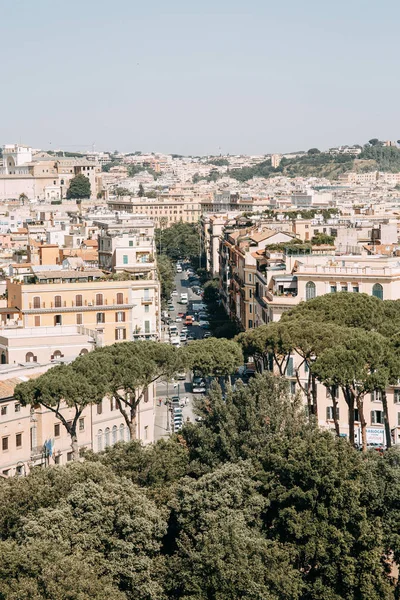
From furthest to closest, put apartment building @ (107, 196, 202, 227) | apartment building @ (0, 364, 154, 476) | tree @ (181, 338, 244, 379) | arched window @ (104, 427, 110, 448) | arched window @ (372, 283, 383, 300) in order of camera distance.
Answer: apartment building @ (107, 196, 202, 227) < arched window @ (372, 283, 383, 300) < tree @ (181, 338, 244, 379) < arched window @ (104, 427, 110, 448) < apartment building @ (0, 364, 154, 476)

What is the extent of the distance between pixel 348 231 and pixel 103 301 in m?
18.7

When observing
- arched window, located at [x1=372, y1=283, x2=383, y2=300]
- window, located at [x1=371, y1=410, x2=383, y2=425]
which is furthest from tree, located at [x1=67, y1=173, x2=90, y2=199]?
window, located at [x1=371, y1=410, x2=383, y2=425]

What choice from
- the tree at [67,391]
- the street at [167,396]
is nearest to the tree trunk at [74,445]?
the tree at [67,391]

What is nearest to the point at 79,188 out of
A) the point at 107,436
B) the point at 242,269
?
the point at 242,269

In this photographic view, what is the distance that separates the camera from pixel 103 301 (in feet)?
151

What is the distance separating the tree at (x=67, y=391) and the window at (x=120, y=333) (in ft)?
50.0

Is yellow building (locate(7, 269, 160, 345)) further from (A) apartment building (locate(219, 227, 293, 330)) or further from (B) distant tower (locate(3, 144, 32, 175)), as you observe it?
(B) distant tower (locate(3, 144, 32, 175))

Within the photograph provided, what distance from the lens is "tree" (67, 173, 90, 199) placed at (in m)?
164

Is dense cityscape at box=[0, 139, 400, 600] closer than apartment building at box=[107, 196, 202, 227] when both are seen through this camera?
Yes

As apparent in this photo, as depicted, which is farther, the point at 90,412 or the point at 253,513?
the point at 90,412

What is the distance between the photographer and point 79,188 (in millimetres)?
163750

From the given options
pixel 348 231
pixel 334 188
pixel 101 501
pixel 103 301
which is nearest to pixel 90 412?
pixel 101 501

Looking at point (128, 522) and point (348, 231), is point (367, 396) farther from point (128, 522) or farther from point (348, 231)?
point (348, 231)

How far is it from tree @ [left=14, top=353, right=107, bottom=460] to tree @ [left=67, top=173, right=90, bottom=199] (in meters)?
135
